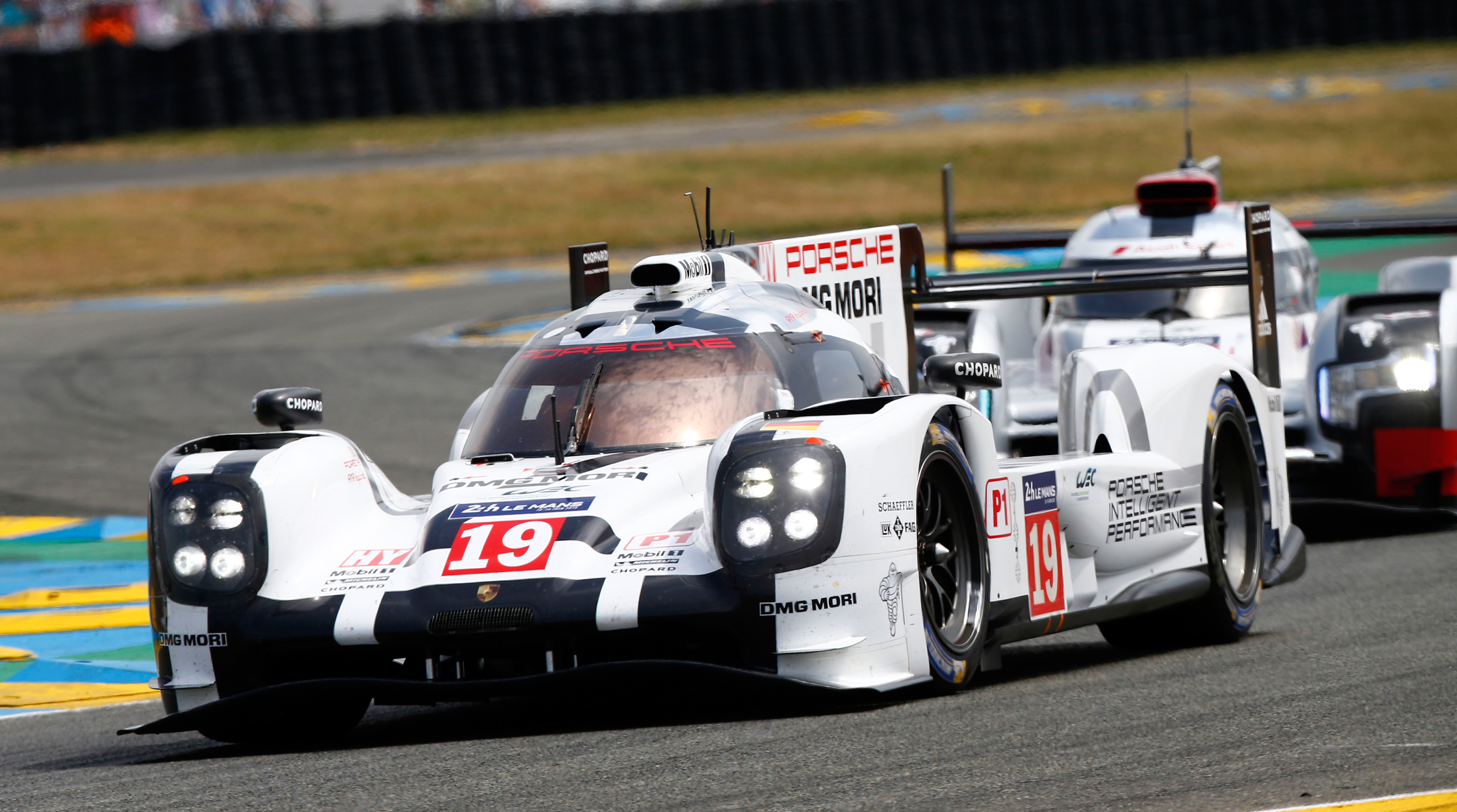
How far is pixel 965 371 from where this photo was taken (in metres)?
6.12

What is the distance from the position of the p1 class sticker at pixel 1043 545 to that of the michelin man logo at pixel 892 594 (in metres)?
0.91

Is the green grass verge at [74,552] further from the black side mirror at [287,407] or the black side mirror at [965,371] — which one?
the black side mirror at [965,371]

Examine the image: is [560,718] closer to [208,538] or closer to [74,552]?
[208,538]

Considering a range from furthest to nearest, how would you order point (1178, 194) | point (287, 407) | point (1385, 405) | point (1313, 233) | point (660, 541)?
point (1178, 194) → point (1313, 233) → point (1385, 405) → point (287, 407) → point (660, 541)

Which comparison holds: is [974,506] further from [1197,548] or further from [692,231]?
[692,231]

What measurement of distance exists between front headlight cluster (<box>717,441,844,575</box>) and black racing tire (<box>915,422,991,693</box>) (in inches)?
17.9

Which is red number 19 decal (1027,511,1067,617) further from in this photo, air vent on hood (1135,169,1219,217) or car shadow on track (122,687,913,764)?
air vent on hood (1135,169,1219,217)

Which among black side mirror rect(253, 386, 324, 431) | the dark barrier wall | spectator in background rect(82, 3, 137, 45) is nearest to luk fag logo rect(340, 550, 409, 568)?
black side mirror rect(253, 386, 324, 431)

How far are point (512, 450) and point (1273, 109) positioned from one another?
2748cm

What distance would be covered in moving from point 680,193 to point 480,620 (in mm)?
23009

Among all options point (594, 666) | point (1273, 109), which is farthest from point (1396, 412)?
point (1273, 109)

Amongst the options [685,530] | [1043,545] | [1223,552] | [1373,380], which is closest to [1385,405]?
[1373,380]

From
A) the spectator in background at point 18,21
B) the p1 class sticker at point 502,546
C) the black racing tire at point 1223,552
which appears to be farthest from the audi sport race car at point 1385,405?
the spectator in background at point 18,21

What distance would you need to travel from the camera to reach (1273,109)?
31.7 metres
